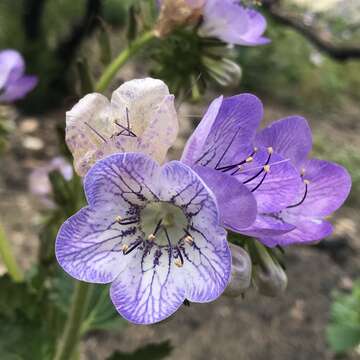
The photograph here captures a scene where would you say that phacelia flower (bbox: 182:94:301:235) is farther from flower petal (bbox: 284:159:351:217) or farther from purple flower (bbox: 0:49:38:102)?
purple flower (bbox: 0:49:38:102)

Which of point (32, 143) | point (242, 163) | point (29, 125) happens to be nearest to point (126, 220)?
point (242, 163)

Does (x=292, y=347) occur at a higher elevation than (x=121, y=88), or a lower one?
lower

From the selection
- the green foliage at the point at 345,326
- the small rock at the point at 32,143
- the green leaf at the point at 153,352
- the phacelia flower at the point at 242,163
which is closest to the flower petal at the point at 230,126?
the phacelia flower at the point at 242,163

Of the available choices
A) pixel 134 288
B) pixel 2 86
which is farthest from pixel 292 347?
pixel 134 288

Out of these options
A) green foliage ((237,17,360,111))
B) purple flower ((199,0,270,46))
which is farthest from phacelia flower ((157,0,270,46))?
green foliage ((237,17,360,111))

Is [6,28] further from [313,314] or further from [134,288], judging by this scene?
[134,288]
